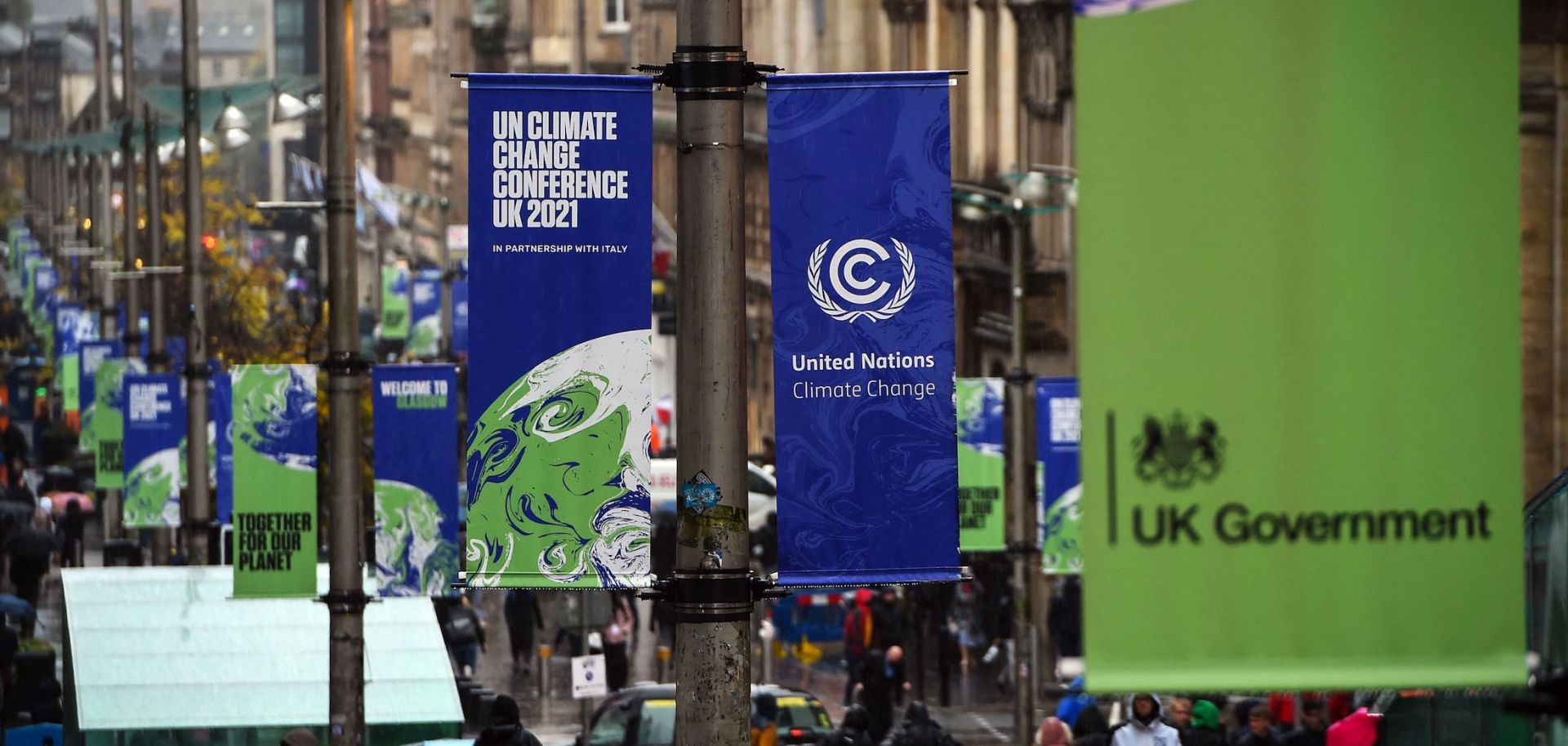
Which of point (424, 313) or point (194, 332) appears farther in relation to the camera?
point (424, 313)

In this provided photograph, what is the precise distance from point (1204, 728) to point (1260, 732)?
0.70 meters

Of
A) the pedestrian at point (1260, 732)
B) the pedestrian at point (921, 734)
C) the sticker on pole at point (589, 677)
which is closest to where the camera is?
the pedestrian at point (1260, 732)

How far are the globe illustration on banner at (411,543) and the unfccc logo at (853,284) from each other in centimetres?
1056

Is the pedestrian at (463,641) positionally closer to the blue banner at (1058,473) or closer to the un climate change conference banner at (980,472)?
the un climate change conference banner at (980,472)

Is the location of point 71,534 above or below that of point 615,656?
above

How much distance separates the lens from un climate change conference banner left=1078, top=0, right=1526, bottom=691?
288 inches

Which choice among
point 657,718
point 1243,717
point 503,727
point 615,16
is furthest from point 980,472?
point 615,16

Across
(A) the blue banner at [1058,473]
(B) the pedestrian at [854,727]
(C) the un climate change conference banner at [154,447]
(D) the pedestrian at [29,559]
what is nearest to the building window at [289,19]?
(D) the pedestrian at [29,559]

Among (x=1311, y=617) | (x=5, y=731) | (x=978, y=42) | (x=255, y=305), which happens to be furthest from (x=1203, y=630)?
(x=255, y=305)

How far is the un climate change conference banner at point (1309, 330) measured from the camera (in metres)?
7.31

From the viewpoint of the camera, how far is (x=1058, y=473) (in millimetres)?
26906

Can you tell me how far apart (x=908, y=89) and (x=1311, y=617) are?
397 cm

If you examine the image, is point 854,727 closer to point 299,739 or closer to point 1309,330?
point 299,739

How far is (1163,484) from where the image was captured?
7277mm
